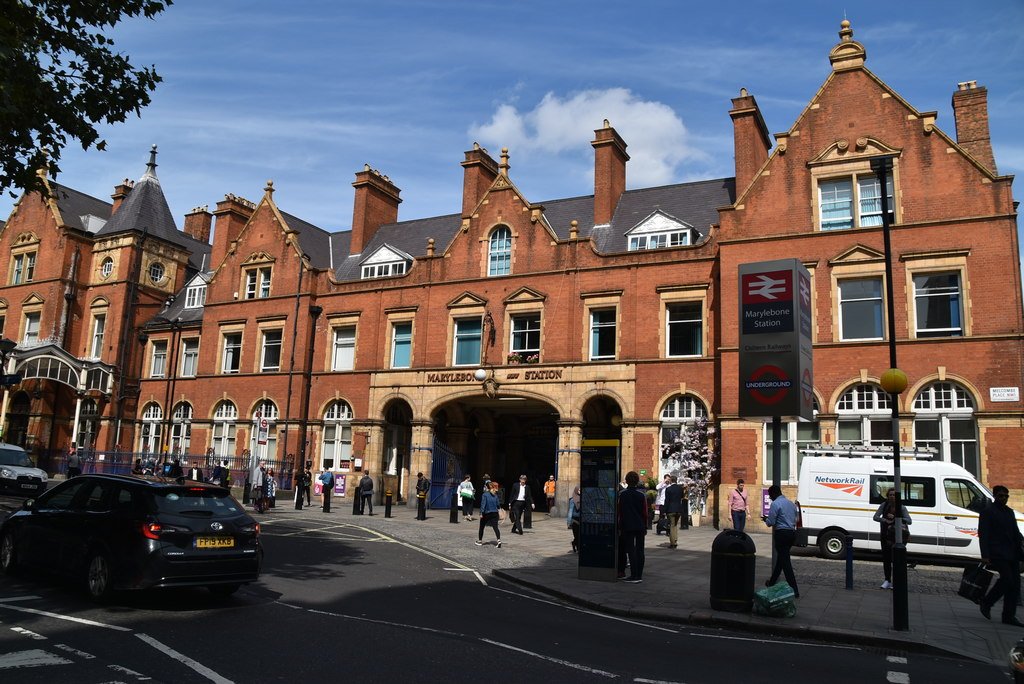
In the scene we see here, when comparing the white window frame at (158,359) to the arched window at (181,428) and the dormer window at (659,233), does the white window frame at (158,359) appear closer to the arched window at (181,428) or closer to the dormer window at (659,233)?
the arched window at (181,428)

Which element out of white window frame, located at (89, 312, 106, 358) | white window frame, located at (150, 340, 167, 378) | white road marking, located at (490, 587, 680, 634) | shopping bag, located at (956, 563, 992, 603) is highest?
white window frame, located at (89, 312, 106, 358)

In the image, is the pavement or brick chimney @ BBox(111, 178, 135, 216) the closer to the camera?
the pavement

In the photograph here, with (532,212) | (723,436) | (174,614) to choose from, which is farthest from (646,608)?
(532,212)

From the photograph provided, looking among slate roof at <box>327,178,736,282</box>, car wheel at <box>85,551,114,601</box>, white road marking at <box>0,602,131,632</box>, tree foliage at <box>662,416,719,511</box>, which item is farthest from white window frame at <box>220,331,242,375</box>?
white road marking at <box>0,602,131,632</box>

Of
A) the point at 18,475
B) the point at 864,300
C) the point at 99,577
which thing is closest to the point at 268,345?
the point at 18,475

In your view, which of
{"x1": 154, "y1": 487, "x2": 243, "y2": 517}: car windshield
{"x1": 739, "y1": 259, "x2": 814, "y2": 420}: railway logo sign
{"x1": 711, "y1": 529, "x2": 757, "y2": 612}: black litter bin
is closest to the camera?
{"x1": 154, "y1": 487, "x2": 243, "y2": 517}: car windshield

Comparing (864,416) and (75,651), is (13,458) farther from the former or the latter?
(864,416)

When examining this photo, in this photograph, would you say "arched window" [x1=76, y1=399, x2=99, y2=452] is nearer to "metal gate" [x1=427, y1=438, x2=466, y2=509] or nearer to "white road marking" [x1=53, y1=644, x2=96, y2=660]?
"metal gate" [x1=427, y1=438, x2=466, y2=509]

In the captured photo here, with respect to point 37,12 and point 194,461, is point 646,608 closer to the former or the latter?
point 37,12

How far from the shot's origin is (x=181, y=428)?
39812mm

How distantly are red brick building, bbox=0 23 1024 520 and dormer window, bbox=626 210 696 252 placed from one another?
99 millimetres

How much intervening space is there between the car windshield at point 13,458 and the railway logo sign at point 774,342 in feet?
78.7

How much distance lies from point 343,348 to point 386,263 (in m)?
4.46

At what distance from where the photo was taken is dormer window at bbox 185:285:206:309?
43000 millimetres
